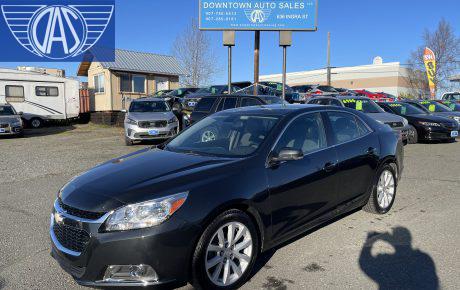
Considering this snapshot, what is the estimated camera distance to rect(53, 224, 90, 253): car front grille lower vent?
9.67 feet

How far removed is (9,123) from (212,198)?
17086 millimetres

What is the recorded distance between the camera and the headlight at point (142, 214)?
9.43 feet

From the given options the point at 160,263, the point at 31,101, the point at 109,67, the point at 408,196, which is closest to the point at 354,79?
the point at 109,67

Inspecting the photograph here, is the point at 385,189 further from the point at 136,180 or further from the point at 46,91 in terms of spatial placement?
the point at 46,91

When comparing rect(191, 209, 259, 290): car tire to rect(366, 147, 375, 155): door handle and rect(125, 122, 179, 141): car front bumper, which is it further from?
rect(125, 122, 179, 141): car front bumper

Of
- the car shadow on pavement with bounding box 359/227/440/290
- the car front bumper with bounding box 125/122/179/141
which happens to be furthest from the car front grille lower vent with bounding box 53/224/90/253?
the car front bumper with bounding box 125/122/179/141

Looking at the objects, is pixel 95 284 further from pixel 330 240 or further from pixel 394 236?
pixel 394 236

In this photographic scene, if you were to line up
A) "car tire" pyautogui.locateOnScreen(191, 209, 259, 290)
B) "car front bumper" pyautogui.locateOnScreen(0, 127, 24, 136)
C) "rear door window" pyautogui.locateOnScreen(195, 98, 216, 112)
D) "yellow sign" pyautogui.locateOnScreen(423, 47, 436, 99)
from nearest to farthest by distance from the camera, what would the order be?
"car tire" pyautogui.locateOnScreen(191, 209, 259, 290), "rear door window" pyautogui.locateOnScreen(195, 98, 216, 112), "car front bumper" pyautogui.locateOnScreen(0, 127, 24, 136), "yellow sign" pyautogui.locateOnScreen(423, 47, 436, 99)

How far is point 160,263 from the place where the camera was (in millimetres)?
2873

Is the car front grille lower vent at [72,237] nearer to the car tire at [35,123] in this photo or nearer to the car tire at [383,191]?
the car tire at [383,191]

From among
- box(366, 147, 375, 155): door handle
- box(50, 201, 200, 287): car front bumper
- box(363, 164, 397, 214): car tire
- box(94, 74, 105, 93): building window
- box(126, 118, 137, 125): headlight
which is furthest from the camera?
box(94, 74, 105, 93): building window

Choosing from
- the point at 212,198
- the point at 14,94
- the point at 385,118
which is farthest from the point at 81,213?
the point at 14,94

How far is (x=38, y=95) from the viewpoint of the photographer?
22516mm

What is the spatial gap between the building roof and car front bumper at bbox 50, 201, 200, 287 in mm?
24940
